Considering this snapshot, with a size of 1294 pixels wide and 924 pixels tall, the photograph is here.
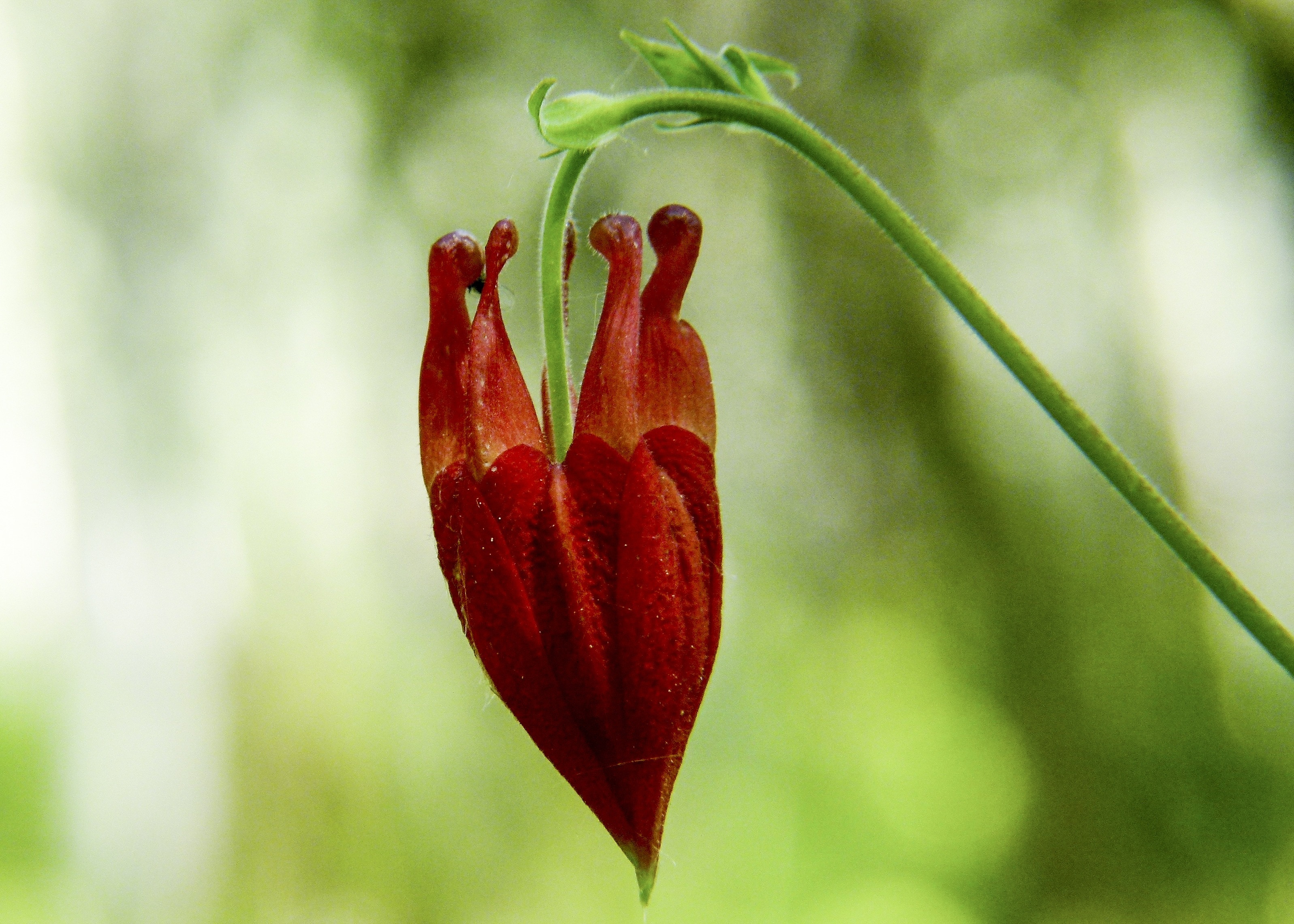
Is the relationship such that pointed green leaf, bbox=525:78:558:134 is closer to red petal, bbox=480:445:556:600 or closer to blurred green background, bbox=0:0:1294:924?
red petal, bbox=480:445:556:600

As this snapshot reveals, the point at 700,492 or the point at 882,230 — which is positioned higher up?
the point at 882,230

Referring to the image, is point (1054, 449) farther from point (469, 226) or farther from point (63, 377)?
point (63, 377)

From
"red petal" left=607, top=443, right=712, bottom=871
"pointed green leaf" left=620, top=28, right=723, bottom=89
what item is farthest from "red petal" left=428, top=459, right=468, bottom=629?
"pointed green leaf" left=620, top=28, right=723, bottom=89

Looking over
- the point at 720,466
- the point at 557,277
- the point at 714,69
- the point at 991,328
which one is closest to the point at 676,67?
the point at 714,69

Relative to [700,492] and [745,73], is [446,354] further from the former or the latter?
[745,73]

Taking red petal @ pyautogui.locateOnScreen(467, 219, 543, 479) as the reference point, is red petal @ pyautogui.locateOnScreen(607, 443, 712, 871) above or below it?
below

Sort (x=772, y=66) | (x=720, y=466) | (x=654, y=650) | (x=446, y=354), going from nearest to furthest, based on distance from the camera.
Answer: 1. (x=654, y=650)
2. (x=446, y=354)
3. (x=772, y=66)
4. (x=720, y=466)

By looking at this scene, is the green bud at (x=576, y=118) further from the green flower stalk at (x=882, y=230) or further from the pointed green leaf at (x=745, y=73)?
the pointed green leaf at (x=745, y=73)

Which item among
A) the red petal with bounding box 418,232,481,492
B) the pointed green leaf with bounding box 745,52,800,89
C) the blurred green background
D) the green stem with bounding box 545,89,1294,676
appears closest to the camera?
the green stem with bounding box 545,89,1294,676
